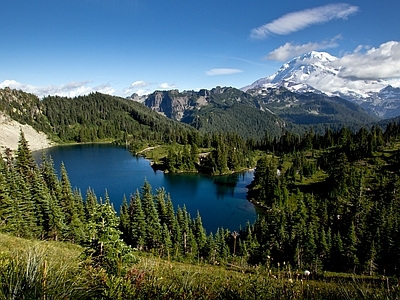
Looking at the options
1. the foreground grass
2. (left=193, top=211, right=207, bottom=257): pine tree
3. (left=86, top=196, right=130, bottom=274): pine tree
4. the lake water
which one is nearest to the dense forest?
(left=193, top=211, right=207, bottom=257): pine tree

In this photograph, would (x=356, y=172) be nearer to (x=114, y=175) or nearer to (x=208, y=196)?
(x=208, y=196)

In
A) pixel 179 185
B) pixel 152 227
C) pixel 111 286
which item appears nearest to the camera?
pixel 111 286

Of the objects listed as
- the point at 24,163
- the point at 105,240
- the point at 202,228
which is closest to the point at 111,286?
the point at 105,240

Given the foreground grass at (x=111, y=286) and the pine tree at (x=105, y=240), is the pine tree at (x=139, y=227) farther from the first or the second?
the foreground grass at (x=111, y=286)

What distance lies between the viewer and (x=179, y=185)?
117 meters

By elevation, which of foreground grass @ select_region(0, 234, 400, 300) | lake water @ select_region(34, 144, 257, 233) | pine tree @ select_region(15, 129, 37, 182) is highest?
foreground grass @ select_region(0, 234, 400, 300)

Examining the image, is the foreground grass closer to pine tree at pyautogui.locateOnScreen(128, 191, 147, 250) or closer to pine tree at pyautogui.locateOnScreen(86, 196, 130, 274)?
pine tree at pyautogui.locateOnScreen(86, 196, 130, 274)

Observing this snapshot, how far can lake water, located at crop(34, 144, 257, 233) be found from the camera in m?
84.6

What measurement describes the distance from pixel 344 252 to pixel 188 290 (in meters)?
53.4

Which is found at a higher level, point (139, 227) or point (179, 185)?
point (139, 227)

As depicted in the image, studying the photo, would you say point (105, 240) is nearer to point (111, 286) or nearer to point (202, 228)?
point (111, 286)

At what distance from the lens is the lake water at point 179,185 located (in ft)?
277

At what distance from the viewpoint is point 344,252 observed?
165 ft

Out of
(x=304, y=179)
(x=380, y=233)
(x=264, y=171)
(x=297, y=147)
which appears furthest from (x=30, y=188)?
(x=297, y=147)
